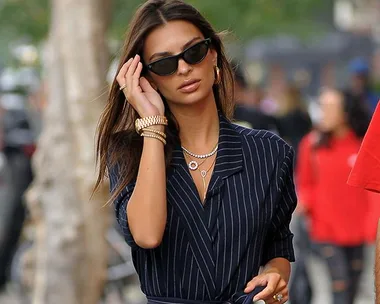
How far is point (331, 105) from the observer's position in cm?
950

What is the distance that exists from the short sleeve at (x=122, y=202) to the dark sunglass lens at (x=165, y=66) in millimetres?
323

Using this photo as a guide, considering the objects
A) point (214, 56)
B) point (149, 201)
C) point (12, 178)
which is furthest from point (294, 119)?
point (149, 201)

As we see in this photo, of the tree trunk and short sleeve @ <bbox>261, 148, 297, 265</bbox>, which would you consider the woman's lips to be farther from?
the tree trunk

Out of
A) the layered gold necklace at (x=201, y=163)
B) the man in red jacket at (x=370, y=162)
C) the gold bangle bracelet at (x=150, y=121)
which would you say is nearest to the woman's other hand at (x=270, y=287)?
the layered gold necklace at (x=201, y=163)

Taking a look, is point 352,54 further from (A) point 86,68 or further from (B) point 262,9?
(A) point 86,68

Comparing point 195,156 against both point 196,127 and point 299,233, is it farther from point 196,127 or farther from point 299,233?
point 299,233

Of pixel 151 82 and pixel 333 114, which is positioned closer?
pixel 151 82

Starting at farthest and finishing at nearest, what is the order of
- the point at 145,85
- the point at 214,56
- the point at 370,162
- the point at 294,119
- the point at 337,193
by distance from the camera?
the point at 294,119 → the point at 337,193 → the point at 214,56 → the point at 145,85 → the point at 370,162

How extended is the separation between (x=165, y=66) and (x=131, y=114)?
0.24 m

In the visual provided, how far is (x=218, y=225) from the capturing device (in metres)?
3.77

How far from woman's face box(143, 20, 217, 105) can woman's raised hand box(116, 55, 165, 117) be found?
0.04 metres

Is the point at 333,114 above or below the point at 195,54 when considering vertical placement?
below

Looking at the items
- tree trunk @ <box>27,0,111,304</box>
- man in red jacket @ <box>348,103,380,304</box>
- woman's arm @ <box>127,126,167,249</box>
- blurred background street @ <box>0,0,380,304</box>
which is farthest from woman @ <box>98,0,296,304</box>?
tree trunk @ <box>27,0,111,304</box>

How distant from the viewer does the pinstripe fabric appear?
375 centimetres
